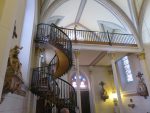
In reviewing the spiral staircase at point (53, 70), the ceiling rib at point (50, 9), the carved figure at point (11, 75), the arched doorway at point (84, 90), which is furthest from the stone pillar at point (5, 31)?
the arched doorway at point (84, 90)

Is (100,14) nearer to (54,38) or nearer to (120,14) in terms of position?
(120,14)

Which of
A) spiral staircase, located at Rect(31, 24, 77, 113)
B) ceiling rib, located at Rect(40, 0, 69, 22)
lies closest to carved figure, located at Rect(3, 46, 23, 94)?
spiral staircase, located at Rect(31, 24, 77, 113)

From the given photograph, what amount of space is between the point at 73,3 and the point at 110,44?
360cm

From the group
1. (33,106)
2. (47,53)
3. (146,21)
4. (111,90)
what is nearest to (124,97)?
(111,90)

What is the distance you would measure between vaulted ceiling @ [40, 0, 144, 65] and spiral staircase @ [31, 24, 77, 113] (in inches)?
97.9

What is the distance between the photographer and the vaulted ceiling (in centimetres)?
908

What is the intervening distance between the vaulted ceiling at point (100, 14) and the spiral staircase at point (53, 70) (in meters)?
2.49

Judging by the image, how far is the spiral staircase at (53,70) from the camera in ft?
16.6

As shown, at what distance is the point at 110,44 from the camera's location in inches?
343

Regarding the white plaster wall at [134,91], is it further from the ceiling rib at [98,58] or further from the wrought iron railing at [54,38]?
the wrought iron railing at [54,38]

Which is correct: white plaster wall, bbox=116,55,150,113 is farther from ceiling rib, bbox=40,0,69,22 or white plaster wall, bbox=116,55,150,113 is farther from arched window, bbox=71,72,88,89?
ceiling rib, bbox=40,0,69,22

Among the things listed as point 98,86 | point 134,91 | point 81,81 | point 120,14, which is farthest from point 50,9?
point 134,91

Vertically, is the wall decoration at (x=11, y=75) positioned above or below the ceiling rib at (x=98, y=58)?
below

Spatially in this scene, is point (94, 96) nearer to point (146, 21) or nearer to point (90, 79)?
point (90, 79)
